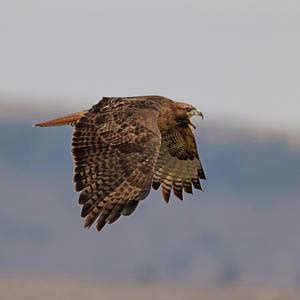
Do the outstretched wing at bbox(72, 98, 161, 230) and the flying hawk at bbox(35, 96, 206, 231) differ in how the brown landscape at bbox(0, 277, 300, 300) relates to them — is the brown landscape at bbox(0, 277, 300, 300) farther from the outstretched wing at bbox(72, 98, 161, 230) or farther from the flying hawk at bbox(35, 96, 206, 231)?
the outstretched wing at bbox(72, 98, 161, 230)

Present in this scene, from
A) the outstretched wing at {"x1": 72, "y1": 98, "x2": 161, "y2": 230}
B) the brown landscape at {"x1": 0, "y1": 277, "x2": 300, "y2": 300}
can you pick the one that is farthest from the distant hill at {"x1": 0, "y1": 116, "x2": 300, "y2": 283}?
the outstretched wing at {"x1": 72, "y1": 98, "x2": 161, "y2": 230}

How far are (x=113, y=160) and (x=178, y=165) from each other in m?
5.00

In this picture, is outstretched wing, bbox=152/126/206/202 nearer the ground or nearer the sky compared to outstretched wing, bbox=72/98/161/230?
nearer the ground

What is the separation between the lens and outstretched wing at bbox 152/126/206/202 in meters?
32.0

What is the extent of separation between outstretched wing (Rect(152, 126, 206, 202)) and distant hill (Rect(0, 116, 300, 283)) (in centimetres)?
10799

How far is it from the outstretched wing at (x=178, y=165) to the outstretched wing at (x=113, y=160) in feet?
→ 10.7

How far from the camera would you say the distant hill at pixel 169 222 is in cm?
14725

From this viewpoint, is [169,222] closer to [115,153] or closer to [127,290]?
[127,290]
